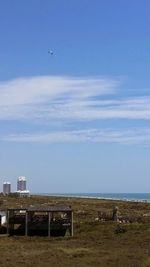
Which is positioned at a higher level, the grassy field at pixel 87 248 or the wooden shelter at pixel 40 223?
the wooden shelter at pixel 40 223

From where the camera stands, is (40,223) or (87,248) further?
(40,223)

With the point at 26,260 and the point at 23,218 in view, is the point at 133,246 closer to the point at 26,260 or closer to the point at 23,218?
the point at 26,260

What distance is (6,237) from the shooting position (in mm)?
48812

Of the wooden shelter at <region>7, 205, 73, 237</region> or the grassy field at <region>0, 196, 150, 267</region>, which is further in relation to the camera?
the wooden shelter at <region>7, 205, 73, 237</region>

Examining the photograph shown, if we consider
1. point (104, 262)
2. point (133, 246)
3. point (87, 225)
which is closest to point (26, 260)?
point (104, 262)

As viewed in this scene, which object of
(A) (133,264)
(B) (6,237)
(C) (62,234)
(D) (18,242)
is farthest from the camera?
(C) (62,234)

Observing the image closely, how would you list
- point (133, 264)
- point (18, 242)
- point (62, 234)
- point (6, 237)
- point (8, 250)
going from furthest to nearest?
1. point (62, 234)
2. point (6, 237)
3. point (18, 242)
4. point (8, 250)
5. point (133, 264)

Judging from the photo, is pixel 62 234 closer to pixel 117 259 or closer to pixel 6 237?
pixel 6 237

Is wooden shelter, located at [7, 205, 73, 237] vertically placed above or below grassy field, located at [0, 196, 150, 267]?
above

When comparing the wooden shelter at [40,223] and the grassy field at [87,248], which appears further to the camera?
the wooden shelter at [40,223]

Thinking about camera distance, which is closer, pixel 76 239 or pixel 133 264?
pixel 133 264

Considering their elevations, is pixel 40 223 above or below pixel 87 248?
above

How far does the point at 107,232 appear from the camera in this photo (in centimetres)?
5047

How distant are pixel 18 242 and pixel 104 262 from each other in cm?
1323
